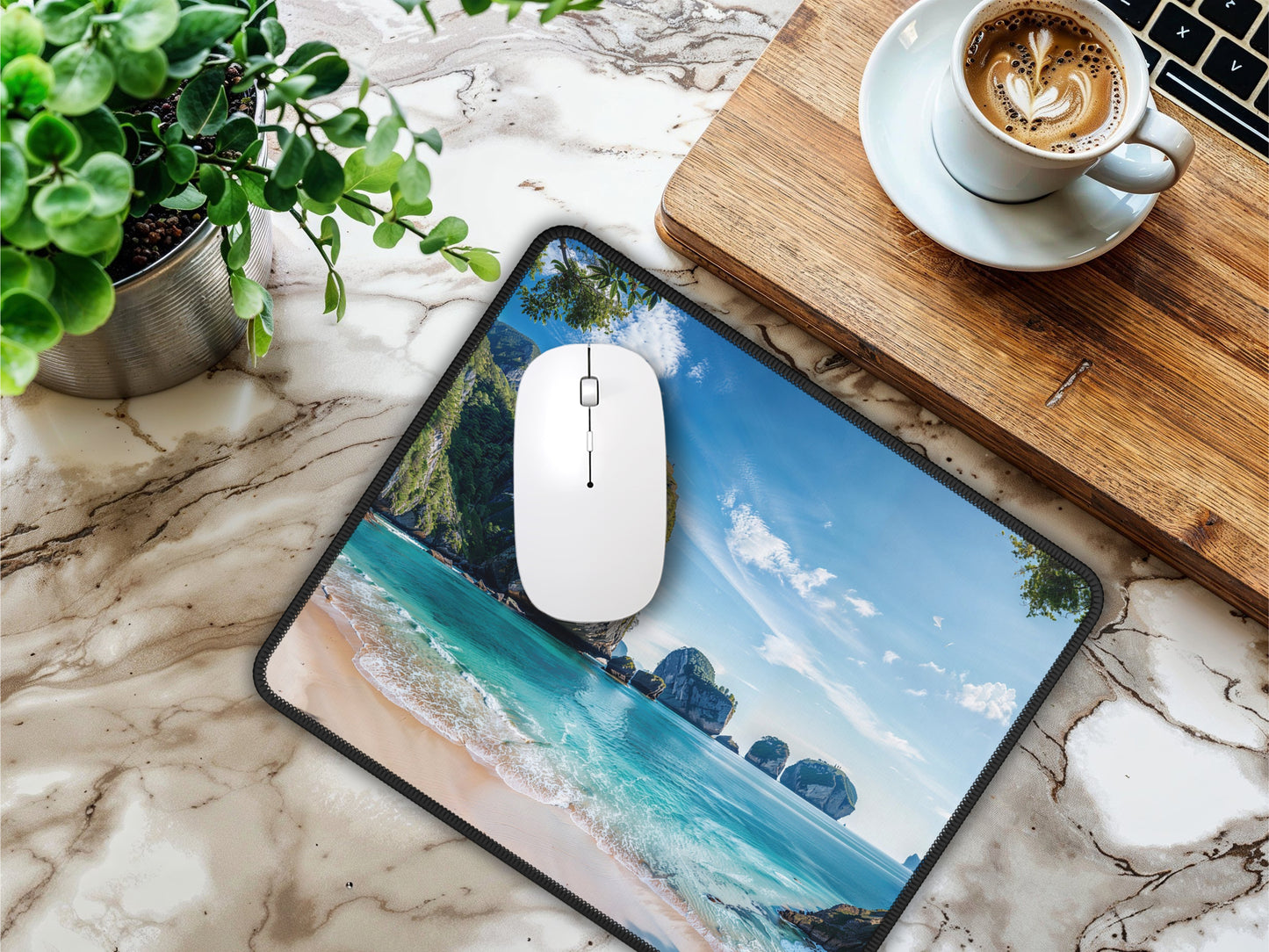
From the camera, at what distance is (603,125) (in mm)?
724

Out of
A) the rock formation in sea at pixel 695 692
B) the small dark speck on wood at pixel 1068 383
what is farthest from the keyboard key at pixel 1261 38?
the rock formation in sea at pixel 695 692

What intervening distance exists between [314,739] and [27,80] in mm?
508

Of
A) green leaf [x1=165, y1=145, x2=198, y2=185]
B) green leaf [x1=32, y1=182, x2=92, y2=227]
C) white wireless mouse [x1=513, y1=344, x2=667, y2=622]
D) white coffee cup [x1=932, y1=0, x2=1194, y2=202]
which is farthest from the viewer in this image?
white wireless mouse [x1=513, y1=344, x2=667, y2=622]

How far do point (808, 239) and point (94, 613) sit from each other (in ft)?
1.95

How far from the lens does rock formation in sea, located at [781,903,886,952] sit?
2.13ft

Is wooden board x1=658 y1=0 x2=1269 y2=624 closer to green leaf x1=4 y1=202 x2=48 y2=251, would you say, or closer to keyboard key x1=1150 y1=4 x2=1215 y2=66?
keyboard key x1=1150 y1=4 x2=1215 y2=66

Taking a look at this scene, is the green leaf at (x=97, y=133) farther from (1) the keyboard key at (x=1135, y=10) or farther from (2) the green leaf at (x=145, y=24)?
(1) the keyboard key at (x=1135, y=10)

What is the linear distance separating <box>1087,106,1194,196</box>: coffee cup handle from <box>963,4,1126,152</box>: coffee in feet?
0.06

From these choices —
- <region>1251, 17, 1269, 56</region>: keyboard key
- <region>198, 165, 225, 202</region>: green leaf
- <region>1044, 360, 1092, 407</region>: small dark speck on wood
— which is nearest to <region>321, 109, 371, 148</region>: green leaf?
<region>198, 165, 225, 202</region>: green leaf

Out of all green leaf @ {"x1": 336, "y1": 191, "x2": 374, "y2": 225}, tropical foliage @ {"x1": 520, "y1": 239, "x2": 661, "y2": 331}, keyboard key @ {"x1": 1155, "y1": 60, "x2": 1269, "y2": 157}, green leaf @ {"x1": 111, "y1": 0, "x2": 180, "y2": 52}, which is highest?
keyboard key @ {"x1": 1155, "y1": 60, "x2": 1269, "y2": 157}

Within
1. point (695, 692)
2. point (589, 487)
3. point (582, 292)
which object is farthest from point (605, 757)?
point (582, 292)

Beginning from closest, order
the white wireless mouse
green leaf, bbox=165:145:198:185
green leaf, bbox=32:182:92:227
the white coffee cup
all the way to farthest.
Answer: green leaf, bbox=32:182:92:227, green leaf, bbox=165:145:198:185, the white coffee cup, the white wireless mouse

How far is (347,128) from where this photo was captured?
0.33 meters

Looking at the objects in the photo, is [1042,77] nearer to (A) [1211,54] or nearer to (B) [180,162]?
(A) [1211,54]
